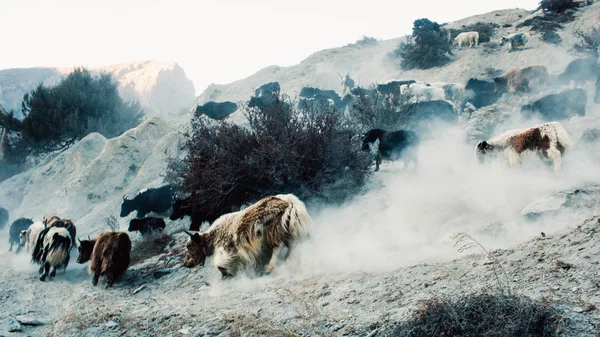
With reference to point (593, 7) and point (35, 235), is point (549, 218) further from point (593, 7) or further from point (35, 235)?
point (593, 7)

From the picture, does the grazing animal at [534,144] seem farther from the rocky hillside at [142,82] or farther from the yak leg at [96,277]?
the rocky hillside at [142,82]

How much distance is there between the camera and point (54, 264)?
29.8ft

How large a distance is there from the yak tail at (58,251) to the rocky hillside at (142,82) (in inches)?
2357

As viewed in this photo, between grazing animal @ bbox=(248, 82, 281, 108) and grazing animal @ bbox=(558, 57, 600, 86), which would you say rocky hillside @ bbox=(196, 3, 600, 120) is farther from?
grazing animal @ bbox=(558, 57, 600, 86)

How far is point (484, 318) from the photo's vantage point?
2562mm

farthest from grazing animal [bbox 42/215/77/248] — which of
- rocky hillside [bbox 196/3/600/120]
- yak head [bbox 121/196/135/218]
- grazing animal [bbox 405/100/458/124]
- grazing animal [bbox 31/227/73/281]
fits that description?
rocky hillside [bbox 196/3/600/120]

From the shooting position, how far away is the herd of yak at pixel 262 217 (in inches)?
235

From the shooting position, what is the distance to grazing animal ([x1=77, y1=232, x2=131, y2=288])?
779cm

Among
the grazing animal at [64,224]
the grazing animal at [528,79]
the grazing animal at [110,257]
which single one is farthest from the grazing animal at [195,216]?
the grazing animal at [528,79]

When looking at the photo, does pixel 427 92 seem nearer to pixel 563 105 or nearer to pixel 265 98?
pixel 563 105

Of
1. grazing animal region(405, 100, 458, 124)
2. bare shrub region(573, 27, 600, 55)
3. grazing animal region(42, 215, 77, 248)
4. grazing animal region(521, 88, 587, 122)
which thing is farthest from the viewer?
bare shrub region(573, 27, 600, 55)

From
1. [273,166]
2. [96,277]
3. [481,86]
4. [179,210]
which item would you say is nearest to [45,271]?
[96,277]

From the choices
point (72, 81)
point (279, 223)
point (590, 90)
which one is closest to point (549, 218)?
point (279, 223)

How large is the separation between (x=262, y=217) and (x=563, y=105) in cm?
1062
